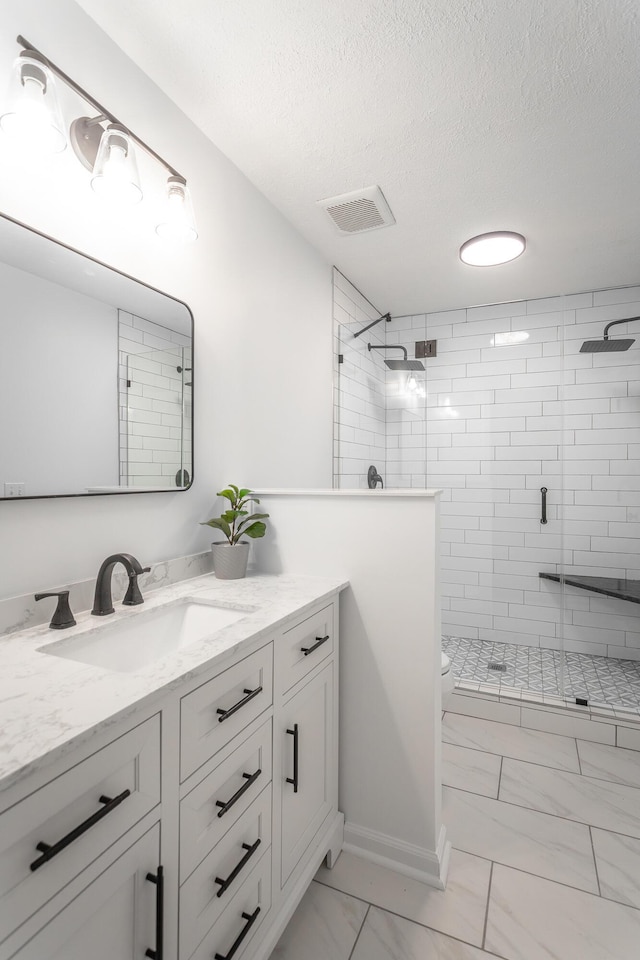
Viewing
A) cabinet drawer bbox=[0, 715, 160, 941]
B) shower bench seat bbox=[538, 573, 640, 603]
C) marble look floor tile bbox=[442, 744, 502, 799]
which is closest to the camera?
cabinet drawer bbox=[0, 715, 160, 941]

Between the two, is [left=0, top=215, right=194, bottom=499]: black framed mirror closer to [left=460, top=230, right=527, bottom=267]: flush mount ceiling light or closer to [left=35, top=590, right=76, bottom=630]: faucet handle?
[left=35, top=590, right=76, bottom=630]: faucet handle

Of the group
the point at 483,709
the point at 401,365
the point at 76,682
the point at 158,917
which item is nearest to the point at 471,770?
the point at 483,709

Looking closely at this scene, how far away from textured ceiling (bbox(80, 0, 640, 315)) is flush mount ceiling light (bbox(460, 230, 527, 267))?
60 mm

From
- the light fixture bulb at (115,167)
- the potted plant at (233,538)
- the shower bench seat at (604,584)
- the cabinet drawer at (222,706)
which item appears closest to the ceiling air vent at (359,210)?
the light fixture bulb at (115,167)

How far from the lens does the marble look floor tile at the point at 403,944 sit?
125cm

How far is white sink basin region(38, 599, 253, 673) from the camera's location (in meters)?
1.10

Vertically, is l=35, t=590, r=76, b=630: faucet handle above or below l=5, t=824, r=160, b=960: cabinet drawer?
above

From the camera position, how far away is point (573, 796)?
191 centimetres

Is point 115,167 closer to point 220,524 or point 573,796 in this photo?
point 220,524

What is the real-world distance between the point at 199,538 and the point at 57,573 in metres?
0.58

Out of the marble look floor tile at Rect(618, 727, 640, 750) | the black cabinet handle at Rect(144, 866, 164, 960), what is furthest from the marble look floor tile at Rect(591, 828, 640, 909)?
the black cabinet handle at Rect(144, 866, 164, 960)

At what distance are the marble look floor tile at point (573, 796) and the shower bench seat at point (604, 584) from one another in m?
1.14

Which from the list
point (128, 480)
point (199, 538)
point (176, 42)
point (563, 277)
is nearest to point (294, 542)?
point (199, 538)

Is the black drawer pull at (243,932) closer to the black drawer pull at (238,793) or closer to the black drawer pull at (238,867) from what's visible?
the black drawer pull at (238,867)
